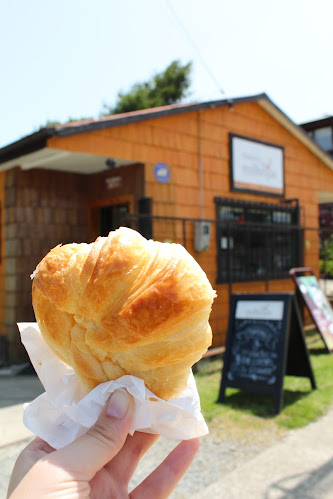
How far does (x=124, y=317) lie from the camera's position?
1400 millimetres

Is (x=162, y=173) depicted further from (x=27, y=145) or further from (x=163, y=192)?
(x=27, y=145)

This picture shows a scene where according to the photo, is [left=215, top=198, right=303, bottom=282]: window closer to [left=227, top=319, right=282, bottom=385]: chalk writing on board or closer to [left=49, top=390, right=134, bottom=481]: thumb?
[left=227, top=319, right=282, bottom=385]: chalk writing on board

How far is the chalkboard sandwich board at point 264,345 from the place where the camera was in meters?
5.50

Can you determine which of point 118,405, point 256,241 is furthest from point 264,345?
point 118,405

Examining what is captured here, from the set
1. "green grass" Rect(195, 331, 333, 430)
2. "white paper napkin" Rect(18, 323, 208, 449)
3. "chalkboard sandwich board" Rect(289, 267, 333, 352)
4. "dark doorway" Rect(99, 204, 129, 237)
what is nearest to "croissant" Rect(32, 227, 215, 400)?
"white paper napkin" Rect(18, 323, 208, 449)

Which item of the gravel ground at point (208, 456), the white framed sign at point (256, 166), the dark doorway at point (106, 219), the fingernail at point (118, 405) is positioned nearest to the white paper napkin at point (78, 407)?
the fingernail at point (118, 405)

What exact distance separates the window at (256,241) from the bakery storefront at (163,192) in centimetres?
3

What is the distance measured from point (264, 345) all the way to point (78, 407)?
4.54 meters

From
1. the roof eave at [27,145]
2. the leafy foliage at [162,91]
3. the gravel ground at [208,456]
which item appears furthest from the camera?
the leafy foliage at [162,91]

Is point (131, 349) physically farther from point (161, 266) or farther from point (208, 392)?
point (208, 392)

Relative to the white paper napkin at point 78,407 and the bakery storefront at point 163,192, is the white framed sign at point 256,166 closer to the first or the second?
the bakery storefront at point 163,192

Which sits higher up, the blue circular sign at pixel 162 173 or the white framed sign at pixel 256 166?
the white framed sign at pixel 256 166

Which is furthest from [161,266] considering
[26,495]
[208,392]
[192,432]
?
[208,392]

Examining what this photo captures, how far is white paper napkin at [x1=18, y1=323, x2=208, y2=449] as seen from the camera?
154 cm
